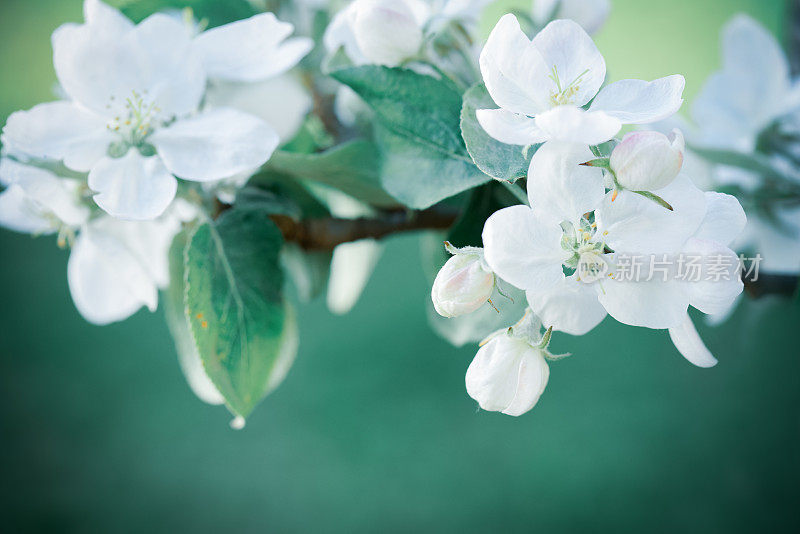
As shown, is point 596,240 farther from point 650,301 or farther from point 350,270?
point 350,270

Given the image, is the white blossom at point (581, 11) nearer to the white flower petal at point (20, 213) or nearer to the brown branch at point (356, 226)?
the brown branch at point (356, 226)

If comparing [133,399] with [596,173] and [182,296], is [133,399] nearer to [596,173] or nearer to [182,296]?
[182,296]

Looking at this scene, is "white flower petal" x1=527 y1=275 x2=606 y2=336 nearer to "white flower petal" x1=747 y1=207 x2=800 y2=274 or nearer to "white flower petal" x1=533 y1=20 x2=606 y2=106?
"white flower petal" x1=533 y1=20 x2=606 y2=106

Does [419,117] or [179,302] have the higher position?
[419,117]

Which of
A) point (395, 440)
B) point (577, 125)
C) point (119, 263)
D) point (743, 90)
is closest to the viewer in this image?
point (577, 125)

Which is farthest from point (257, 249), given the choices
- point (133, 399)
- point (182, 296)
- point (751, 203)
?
point (133, 399)

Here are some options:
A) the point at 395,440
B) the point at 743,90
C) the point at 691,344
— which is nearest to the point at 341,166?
the point at 691,344
